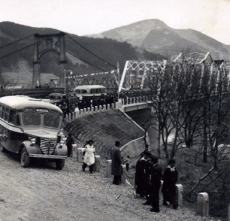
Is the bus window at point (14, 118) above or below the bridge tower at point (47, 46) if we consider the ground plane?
below

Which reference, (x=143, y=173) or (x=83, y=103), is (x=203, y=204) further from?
(x=83, y=103)

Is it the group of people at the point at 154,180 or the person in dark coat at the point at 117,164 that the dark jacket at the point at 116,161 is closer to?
the person in dark coat at the point at 117,164

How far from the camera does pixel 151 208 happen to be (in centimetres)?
1517

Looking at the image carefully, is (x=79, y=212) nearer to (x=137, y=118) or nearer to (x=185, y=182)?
(x=185, y=182)

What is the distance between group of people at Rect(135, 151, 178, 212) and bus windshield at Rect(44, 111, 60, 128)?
19.2ft

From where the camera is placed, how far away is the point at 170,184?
615 inches

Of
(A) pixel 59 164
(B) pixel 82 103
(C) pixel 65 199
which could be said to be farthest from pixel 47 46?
(C) pixel 65 199

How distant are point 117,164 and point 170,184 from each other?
2.91 m

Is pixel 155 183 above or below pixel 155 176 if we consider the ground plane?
below

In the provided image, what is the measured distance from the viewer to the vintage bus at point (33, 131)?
64.9ft

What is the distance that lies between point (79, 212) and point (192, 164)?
3023 centimetres

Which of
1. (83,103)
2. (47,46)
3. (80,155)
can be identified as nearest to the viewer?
(80,155)

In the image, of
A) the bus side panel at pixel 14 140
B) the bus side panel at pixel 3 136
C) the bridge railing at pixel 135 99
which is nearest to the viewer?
the bus side panel at pixel 14 140

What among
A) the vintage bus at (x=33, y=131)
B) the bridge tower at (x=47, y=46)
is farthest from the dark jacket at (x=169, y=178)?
the bridge tower at (x=47, y=46)
